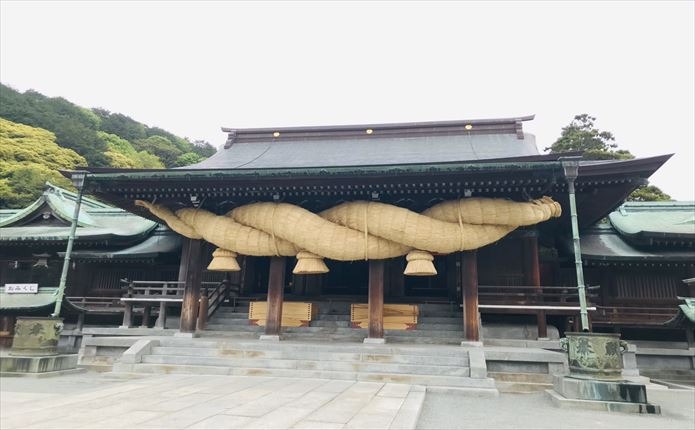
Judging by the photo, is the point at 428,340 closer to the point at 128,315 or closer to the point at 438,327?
the point at 438,327

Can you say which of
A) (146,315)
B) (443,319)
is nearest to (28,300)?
(146,315)

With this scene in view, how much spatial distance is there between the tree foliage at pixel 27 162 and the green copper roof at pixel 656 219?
34.2 meters

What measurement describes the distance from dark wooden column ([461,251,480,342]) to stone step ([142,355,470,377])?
1.94 metres

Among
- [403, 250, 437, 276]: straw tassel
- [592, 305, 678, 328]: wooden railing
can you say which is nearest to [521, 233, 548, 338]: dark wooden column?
Result: [592, 305, 678, 328]: wooden railing

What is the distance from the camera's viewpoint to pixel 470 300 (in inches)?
389

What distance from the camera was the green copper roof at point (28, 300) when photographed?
35.8 ft

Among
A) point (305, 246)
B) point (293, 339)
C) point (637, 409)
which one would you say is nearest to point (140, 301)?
point (293, 339)

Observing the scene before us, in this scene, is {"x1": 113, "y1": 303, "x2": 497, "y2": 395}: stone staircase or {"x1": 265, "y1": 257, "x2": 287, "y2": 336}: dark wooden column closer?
{"x1": 113, "y1": 303, "x2": 497, "y2": 395}: stone staircase

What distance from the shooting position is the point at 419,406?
5.75 metres

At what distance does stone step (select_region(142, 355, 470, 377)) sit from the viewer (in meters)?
7.98

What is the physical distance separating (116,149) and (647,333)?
54796mm

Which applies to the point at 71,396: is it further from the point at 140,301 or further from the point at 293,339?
the point at 140,301

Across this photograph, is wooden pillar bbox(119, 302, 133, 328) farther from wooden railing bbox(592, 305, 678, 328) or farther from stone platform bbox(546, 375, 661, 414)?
wooden railing bbox(592, 305, 678, 328)

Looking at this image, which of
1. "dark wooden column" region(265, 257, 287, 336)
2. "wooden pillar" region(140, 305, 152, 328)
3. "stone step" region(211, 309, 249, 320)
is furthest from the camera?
"wooden pillar" region(140, 305, 152, 328)
